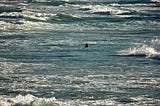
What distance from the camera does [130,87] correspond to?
27469 mm

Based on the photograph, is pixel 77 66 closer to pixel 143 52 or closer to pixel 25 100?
pixel 143 52

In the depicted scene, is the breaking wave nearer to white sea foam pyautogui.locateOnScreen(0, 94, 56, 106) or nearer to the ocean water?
the ocean water

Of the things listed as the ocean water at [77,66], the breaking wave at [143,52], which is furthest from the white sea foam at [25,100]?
the breaking wave at [143,52]

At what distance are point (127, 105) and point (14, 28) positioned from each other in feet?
136

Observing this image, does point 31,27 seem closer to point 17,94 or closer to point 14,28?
point 14,28

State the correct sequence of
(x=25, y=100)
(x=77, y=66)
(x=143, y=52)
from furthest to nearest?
(x=143, y=52), (x=77, y=66), (x=25, y=100)

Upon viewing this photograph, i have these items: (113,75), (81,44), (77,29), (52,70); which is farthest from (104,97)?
(77,29)

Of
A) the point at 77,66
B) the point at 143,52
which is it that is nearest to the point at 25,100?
the point at 77,66

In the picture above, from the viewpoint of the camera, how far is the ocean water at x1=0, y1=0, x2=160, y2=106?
24.9m

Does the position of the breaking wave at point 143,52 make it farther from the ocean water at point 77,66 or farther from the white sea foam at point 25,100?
the white sea foam at point 25,100

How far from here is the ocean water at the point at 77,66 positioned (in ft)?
81.7

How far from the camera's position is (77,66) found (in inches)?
1359

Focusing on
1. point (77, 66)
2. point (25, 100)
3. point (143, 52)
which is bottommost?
point (143, 52)

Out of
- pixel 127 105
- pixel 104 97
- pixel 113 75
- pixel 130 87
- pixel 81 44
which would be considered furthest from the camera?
pixel 81 44
